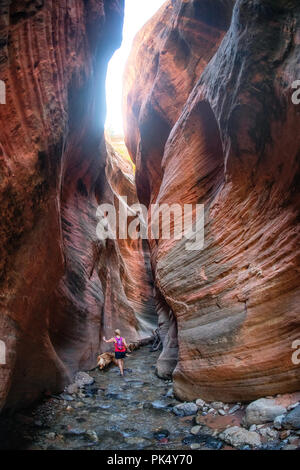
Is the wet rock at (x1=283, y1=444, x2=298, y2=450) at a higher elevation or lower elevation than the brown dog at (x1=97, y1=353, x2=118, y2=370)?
higher

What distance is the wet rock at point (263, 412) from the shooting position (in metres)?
4.00

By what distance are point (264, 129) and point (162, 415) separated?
18.7ft

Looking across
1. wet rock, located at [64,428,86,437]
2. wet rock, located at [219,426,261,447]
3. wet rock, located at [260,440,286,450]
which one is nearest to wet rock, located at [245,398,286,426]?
wet rock, located at [219,426,261,447]

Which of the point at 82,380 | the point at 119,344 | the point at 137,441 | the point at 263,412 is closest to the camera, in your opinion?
the point at 263,412

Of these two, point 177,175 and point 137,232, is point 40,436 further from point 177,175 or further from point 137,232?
point 137,232

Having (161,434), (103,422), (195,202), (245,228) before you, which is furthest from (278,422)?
(195,202)

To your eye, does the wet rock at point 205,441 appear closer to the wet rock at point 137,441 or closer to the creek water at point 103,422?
the creek water at point 103,422

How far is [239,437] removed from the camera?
382 cm

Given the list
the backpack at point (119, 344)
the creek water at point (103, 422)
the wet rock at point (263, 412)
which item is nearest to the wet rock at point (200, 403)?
the creek water at point (103, 422)

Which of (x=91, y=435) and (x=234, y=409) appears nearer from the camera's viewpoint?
(x=91, y=435)

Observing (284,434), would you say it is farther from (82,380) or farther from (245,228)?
(82,380)

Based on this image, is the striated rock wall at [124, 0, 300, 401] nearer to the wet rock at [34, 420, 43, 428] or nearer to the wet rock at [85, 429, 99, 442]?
the wet rock at [85, 429, 99, 442]

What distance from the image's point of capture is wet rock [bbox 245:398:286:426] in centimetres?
400

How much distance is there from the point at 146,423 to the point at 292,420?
243 cm
